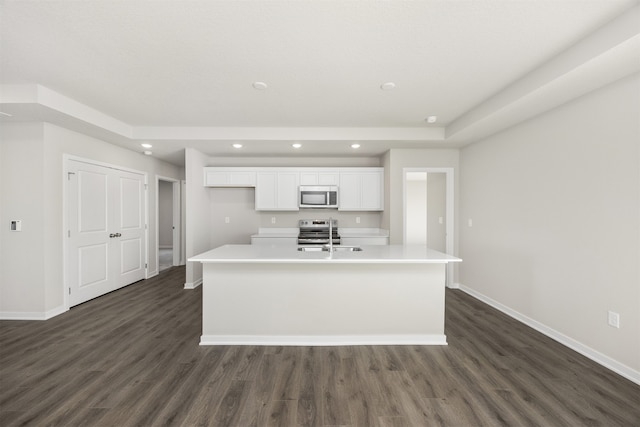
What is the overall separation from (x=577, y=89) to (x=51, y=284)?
6.18 meters

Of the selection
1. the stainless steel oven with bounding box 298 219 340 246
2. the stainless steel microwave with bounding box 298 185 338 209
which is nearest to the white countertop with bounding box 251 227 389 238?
the stainless steel oven with bounding box 298 219 340 246

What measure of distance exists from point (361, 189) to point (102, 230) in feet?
14.3

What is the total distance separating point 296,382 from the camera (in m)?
2.15

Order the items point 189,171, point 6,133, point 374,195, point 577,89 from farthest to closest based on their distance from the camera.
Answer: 1. point 374,195
2. point 189,171
3. point 6,133
4. point 577,89

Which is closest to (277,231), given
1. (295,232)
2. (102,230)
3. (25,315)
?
(295,232)

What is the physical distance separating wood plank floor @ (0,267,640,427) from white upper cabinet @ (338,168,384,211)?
259 cm

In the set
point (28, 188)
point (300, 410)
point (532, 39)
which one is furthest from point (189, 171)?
point (532, 39)

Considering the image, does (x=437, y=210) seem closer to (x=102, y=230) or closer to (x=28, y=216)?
(x=102, y=230)

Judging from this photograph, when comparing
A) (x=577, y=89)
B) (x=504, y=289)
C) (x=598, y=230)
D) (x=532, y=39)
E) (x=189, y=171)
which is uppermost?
(x=532, y=39)

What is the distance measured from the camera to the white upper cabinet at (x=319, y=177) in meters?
5.12

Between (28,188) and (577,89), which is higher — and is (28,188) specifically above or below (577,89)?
below

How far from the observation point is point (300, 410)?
1850 mm

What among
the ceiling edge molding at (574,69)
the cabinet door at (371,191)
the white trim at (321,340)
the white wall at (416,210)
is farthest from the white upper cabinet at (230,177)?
the white wall at (416,210)

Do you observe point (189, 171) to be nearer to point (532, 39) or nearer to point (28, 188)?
point (28, 188)
